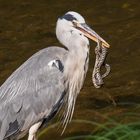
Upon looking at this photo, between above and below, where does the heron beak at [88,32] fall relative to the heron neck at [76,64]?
above

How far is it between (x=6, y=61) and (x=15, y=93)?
8.99 ft

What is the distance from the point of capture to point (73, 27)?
5.96 metres

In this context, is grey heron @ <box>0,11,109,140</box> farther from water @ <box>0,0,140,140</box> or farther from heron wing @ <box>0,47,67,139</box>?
water @ <box>0,0,140,140</box>

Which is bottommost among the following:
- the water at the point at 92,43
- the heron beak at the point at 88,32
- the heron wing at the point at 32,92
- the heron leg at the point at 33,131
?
the water at the point at 92,43

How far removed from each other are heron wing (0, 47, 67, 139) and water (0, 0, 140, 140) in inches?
30.9

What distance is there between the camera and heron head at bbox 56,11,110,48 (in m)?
5.83

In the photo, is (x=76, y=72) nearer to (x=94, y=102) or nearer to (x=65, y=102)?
(x=65, y=102)

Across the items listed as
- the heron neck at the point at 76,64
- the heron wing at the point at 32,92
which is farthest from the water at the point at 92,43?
the heron wing at the point at 32,92

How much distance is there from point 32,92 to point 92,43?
3108mm

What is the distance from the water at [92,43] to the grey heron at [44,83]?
733 mm

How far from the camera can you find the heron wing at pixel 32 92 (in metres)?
5.99

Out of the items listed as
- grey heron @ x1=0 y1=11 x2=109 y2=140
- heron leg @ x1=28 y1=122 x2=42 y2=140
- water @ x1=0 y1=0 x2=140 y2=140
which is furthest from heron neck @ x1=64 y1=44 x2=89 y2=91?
water @ x1=0 y1=0 x2=140 y2=140

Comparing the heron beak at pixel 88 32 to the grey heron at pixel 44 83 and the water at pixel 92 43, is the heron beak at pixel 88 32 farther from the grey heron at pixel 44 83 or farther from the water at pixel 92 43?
the water at pixel 92 43

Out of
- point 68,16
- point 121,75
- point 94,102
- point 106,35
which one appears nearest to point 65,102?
point 68,16
